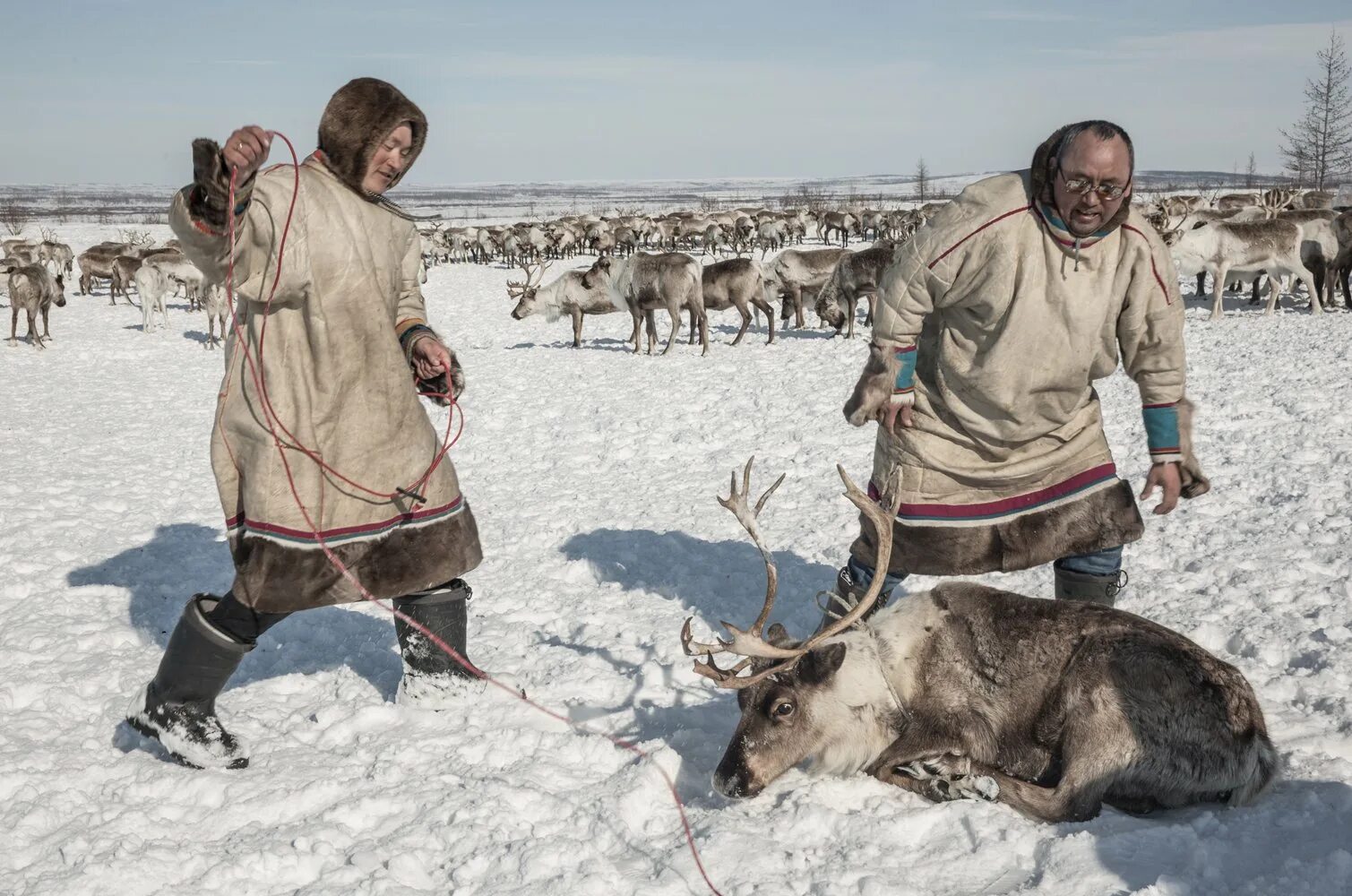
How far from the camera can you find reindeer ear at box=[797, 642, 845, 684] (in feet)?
9.92

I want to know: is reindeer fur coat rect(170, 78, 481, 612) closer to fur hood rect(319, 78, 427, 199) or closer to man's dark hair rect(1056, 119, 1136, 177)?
fur hood rect(319, 78, 427, 199)

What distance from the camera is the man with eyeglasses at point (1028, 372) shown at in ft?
9.63

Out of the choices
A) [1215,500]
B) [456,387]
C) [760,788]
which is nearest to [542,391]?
[1215,500]

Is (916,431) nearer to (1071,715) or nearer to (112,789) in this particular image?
(1071,715)

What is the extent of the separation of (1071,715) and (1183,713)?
0.96 feet

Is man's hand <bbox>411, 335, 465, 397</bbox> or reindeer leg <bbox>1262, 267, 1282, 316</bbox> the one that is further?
reindeer leg <bbox>1262, 267, 1282, 316</bbox>

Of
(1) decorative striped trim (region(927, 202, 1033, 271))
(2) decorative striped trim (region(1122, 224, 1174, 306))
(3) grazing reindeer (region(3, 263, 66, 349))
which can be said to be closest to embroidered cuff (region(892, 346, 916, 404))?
(1) decorative striped trim (region(927, 202, 1033, 271))

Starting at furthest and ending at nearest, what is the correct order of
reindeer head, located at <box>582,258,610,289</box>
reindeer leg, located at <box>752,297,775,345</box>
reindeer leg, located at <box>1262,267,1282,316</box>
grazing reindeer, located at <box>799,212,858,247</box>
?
grazing reindeer, located at <box>799,212,858,247</box> → reindeer head, located at <box>582,258,610,289</box> → reindeer leg, located at <box>752,297,775,345</box> → reindeer leg, located at <box>1262,267,1282,316</box>

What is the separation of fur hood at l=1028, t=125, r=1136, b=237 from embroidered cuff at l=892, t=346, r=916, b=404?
0.58m

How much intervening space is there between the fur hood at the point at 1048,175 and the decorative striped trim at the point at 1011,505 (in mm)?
815

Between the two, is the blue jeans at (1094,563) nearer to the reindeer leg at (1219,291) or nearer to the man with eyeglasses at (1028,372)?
the man with eyeglasses at (1028,372)

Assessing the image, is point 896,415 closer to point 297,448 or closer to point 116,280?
point 297,448

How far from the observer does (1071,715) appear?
9.43 ft

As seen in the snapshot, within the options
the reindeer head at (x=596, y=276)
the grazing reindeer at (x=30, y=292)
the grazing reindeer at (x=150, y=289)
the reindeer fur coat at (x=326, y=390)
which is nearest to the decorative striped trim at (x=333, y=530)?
the reindeer fur coat at (x=326, y=390)
